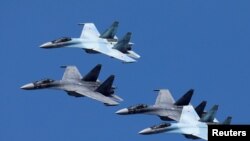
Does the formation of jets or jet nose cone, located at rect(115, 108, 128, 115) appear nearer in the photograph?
the formation of jets

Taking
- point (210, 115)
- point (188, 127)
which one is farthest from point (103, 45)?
point (188, 127)

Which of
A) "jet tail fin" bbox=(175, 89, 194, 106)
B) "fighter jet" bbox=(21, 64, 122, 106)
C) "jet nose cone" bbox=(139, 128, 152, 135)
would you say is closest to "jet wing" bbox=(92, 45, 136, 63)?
"fighter jet" bbox=(21, 64, 122, 106)

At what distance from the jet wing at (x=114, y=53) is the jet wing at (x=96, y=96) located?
9510 millimetres

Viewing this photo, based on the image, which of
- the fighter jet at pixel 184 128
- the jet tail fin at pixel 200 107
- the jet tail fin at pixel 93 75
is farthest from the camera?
the jet tail fin at pixel 93 75

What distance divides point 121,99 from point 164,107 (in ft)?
17.8

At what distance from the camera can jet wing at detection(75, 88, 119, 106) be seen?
121m

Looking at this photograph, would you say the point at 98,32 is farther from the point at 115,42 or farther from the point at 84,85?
the point at 84,85

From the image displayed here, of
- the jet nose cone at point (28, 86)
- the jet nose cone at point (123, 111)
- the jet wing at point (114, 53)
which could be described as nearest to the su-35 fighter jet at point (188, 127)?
the jet nose cone at point (123, 111)

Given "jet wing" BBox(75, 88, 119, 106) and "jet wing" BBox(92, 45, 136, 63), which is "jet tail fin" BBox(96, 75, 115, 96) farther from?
"jet wing" BBox(92, 45, 136, 63)

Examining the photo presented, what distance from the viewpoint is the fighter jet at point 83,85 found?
12381 centimetres

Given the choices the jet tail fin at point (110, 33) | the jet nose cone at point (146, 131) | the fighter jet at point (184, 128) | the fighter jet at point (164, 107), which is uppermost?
the jet tail fin at point (110, 33)

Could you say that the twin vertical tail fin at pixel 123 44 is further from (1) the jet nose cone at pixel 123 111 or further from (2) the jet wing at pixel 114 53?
(1) the jet nose cone at pixel 123 111

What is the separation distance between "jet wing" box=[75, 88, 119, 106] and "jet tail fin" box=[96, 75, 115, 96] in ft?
2.67

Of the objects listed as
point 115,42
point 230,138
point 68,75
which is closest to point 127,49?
point 115,42
